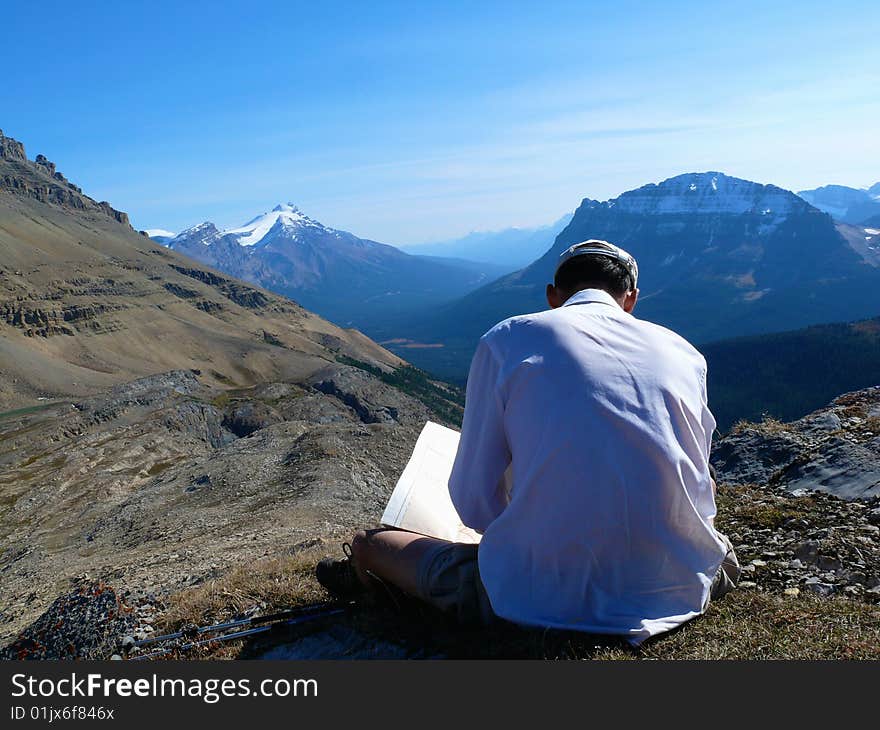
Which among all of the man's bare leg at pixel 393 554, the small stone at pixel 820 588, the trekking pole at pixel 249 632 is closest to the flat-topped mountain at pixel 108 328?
the trekking pole at pixel 249 632

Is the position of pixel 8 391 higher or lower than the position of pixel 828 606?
lower

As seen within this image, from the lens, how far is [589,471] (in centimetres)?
414

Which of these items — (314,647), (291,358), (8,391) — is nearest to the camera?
(314,647)

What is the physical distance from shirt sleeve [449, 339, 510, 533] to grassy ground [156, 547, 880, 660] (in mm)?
915

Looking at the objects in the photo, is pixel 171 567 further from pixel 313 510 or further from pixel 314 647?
pixel 314 647

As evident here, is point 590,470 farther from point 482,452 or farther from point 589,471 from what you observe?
point 482,452

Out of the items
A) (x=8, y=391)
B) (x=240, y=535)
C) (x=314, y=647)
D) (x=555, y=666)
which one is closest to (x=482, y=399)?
(x=555, y=666)

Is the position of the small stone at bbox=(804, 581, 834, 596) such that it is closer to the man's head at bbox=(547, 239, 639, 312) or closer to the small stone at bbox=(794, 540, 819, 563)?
the small stone at bbox=(794, 540, 819, 563)

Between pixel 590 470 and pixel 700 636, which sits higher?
pixel 590 470

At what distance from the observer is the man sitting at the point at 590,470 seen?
4.17 metres

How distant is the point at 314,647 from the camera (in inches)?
234

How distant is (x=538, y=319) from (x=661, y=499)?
1424 millimetres

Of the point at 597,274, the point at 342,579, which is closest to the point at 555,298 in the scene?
the point at 597,274

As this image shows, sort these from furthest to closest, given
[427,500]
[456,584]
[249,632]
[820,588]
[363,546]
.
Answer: [249,632] → [427,500] → [820,588] → [363,546] → [456,584]
